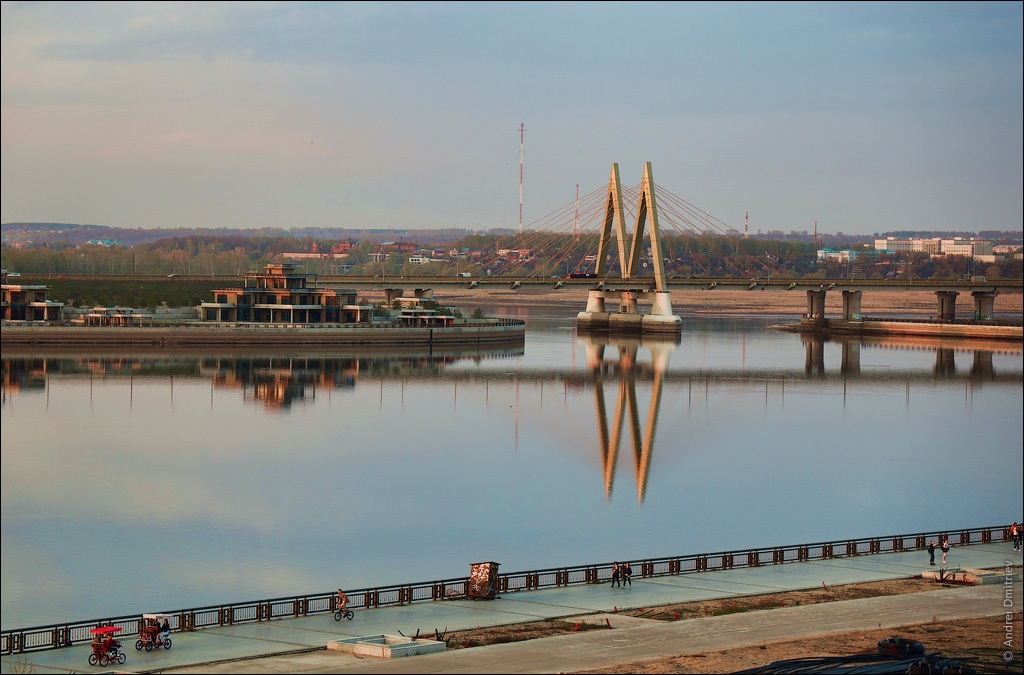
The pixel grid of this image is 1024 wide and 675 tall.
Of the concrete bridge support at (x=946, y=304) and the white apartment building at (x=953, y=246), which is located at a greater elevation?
the white apartment building at (x=953, y=246)

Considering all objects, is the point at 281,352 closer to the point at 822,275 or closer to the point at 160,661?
the point at 160,661

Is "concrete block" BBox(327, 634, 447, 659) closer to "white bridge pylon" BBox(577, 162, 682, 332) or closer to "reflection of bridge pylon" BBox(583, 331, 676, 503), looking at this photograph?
"reflection of bridge pylon" BBox(583, 331, 676, 503)

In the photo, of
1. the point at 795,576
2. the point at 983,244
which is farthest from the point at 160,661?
the point at 983,244

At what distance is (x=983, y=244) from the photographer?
86.7 meters

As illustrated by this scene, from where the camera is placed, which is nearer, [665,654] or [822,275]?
[665,654]

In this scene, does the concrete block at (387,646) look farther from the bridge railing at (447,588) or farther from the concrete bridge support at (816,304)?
the concrete bridge support at (816,304)

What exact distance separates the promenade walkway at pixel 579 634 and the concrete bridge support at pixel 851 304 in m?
81.4

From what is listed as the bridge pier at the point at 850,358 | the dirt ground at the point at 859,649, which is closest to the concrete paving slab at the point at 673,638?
the dirt ground at the point at 859,649

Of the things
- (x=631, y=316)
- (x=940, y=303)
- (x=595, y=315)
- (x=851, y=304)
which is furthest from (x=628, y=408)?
(x=940, y=303)

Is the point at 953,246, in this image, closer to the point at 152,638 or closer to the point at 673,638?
the point at 673,638

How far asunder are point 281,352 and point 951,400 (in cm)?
3898

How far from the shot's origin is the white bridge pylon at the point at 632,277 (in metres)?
87.9

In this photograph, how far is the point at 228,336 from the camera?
70.6 metres

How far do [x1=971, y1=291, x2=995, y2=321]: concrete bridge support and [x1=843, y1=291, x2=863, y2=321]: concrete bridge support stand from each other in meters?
9.63
